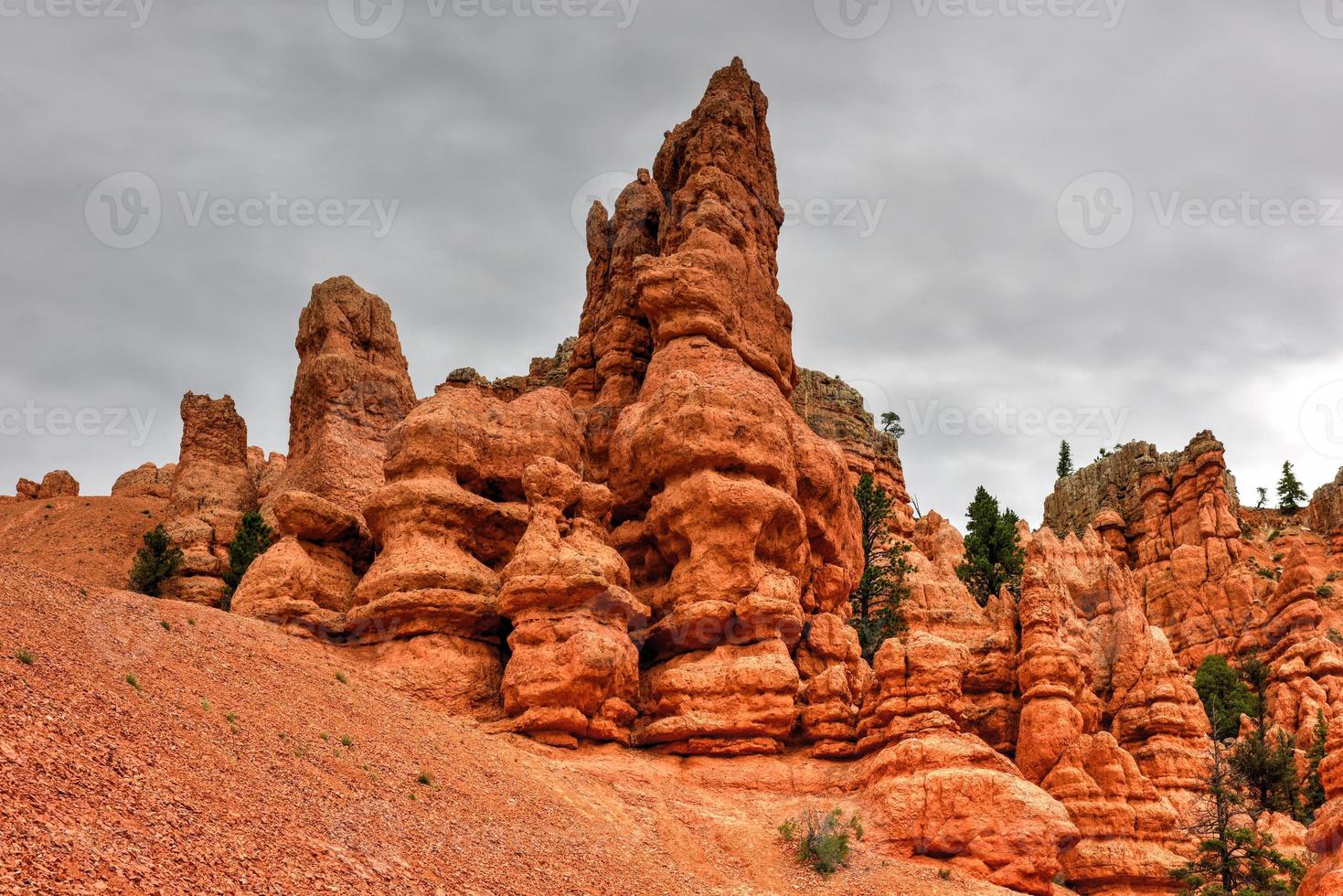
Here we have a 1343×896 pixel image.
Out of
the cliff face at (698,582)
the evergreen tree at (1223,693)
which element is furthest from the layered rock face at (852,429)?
the cliff face at (698,582)

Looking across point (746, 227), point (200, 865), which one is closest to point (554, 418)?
point (746, 227)

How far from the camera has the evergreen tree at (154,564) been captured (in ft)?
128

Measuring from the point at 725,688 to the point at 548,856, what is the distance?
928 cm

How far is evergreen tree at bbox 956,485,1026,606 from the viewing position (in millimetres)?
50438

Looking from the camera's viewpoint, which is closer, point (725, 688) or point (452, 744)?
point (452, 744)

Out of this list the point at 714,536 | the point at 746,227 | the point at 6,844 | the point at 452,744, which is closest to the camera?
the point at 6,844

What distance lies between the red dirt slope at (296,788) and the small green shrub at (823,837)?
0.31 meters

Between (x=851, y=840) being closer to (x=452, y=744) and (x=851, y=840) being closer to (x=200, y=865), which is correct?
(x=452, y=744)

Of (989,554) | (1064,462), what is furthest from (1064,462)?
(989,554)

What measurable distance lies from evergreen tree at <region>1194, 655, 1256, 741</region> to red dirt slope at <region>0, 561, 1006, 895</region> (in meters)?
31.3

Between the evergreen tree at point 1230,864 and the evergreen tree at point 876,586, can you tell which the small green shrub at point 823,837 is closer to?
the evergreen tree at point 1230,864

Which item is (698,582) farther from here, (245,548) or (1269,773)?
(1269,773)

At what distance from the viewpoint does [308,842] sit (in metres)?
14.2

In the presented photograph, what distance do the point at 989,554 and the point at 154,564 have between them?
1407 inches
